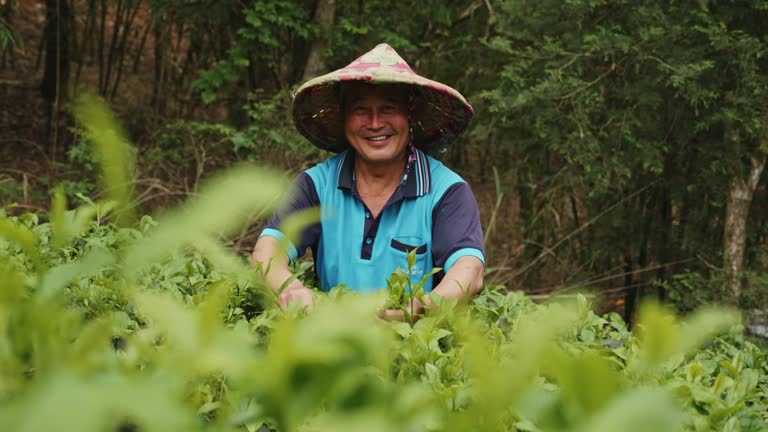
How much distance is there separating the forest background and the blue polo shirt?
1.11 metres

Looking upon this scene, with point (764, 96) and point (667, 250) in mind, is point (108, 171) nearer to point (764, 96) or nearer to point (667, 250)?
point (764, 96)

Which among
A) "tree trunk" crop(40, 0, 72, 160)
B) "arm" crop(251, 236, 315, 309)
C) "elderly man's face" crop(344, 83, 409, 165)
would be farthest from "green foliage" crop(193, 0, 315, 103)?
"arm" crop(251, 236, 315, 309)

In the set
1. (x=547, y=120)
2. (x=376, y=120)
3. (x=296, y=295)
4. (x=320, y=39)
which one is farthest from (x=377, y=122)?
(x=320, y=39)

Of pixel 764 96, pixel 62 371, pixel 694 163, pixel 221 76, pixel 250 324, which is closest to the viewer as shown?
pixel 62 371

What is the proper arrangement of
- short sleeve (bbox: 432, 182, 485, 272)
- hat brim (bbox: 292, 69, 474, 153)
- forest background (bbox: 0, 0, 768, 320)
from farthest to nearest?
forest background (bbox: 0, 0, 768, 320)
hat brim (bbox: 292, 69, 474, 153)
short sleeve (bbox: 432, 182, 485, 272)

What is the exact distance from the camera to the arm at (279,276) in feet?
5.34

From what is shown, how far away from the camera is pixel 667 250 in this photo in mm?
6355

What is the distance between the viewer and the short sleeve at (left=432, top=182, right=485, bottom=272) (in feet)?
7.88

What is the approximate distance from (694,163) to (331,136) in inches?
149

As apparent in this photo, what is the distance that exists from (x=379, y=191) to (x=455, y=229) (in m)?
0.41

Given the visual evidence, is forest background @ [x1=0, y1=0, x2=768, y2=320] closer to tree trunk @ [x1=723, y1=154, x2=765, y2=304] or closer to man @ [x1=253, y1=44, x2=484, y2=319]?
tree trunk @ [x1=723, y1=154, x2=765, y2=304]

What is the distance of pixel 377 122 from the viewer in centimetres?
262

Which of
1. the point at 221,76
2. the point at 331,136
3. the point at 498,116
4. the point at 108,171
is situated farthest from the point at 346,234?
the point at 221,76

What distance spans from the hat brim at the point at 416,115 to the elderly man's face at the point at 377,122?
106 millimetres
